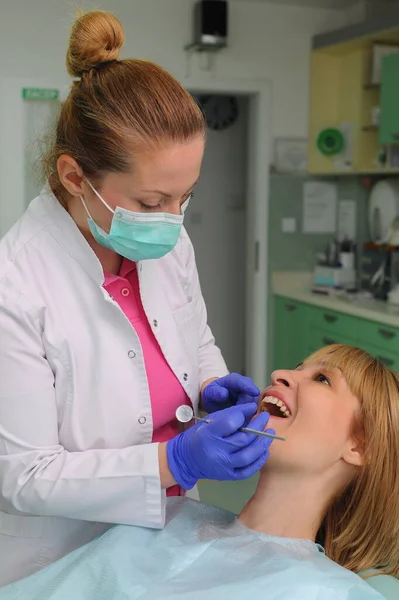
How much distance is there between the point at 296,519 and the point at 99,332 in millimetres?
556

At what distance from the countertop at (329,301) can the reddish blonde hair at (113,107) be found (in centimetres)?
226

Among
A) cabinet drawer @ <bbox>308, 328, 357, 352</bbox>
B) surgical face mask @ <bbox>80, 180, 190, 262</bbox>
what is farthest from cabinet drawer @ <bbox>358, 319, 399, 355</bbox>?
surgical face mask @ <bbox>80, 180, 190, 262</bbox>

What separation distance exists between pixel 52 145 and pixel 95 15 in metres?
0.25

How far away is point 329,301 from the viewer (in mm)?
3805

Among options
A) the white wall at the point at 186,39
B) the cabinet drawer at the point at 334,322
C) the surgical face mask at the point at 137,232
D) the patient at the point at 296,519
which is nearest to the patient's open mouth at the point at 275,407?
the patient at the point at 296,519

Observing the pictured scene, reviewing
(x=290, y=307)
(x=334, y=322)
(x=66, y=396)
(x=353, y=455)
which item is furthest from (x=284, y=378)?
(x=290, y=307)

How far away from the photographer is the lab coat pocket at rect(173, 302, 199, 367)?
5.11 ft

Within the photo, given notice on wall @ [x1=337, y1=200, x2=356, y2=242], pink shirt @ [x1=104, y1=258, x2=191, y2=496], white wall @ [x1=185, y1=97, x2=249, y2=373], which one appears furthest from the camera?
white wall @ [x1=185, y1=97, x2=249, y2=373]

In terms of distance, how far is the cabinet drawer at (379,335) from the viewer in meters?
3.28

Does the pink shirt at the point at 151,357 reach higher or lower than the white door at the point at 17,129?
lower

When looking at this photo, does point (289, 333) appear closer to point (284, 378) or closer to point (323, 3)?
point (323, 3)

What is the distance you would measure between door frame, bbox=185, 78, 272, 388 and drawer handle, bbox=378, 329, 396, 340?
1.12 m

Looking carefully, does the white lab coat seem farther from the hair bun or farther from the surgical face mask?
the hair bun

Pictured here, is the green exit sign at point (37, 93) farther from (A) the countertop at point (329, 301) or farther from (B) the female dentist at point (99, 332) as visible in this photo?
(B) the female dentist at point (99, 332)
